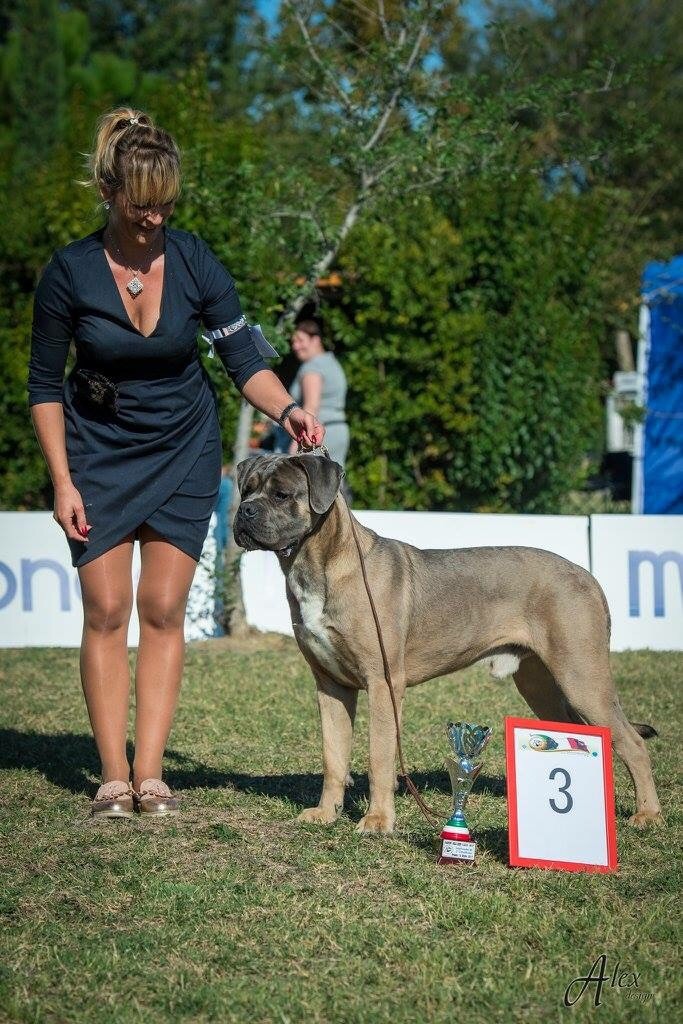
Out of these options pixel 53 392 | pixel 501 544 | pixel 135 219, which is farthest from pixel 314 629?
pixel 501 544

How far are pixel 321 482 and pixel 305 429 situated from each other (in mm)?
272

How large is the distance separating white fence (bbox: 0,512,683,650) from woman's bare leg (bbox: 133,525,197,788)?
175 inches

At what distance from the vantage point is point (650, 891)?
411 centimetres

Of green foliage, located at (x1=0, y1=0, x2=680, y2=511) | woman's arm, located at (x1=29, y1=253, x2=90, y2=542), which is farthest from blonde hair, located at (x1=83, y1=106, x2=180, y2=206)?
green foliage, located at (x1=0, y1=0, x2=680, y2=511)

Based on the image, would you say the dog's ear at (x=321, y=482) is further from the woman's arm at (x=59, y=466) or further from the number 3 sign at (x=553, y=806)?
the number 3 sign at (x=553, y=806)

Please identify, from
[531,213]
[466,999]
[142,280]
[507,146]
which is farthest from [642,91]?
[466,999]

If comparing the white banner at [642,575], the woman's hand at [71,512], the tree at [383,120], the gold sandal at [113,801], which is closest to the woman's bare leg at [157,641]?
the gold sandal at [113,801]

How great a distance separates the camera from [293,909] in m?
3.90

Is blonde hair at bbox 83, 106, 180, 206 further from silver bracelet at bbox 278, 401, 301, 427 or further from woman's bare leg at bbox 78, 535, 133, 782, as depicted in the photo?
woman's bare leg at bbox 78, 535, 133, 782

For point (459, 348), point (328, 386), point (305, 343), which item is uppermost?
point (459, 348)

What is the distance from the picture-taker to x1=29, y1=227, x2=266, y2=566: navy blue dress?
15.5ft

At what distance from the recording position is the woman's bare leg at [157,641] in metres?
5.03

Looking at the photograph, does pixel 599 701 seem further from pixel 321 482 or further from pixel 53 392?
pixel 53 392
